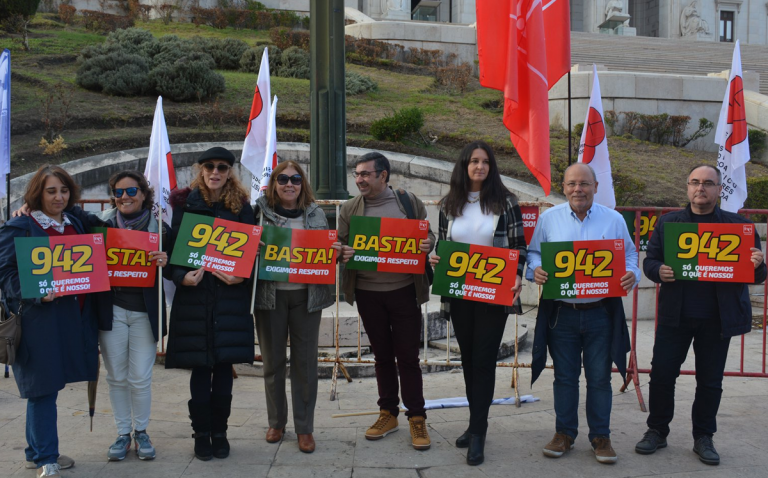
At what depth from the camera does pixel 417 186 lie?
12.8 metres

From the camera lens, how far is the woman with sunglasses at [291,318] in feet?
16.3

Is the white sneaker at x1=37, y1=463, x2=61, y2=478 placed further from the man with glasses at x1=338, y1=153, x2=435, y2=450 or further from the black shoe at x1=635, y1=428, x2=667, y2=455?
the black shoe at x1=635, y1=428, x2=667, y2=455

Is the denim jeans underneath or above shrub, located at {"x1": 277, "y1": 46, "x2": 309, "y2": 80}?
underneath

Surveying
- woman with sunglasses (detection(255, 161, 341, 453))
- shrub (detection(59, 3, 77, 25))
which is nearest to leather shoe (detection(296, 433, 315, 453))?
woman with sunglasses (detection(255, 161, 341, 453))

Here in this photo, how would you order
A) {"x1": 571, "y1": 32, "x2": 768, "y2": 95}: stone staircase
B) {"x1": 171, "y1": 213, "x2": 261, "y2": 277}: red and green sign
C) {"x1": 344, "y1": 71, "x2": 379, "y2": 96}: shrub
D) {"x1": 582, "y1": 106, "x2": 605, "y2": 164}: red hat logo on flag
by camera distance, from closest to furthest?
{"x1": 171, "y1": 213, "x2": 261, "y2": 277}: red and green sign < {"x1": 582, "y1": 106, "x2": 605, "y2": 164}: red hat logo on flag < {"x1": 344, "y1": 71, "x2": 379, "y2": 96}: shrub < {"x1": 571, "y1": 32, "x2": 768, "y2": 95}: stone staircase

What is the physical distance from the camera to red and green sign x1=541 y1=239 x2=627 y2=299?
4781mm

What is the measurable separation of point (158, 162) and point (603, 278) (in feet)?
14.9

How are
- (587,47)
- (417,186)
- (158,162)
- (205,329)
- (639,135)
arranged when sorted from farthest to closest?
(587,47) → (639,135) → (417,186) → (158,162) → (205,329)

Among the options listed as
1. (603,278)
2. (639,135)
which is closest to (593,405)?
(603,278)

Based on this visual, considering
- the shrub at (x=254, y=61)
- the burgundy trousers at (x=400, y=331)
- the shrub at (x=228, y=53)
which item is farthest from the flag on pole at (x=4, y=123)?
the shrub at (x=228, y=53)

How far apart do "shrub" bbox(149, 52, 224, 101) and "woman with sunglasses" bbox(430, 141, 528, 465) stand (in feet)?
39.4

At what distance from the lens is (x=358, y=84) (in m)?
18.8

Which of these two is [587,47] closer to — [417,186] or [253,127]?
[417,186]

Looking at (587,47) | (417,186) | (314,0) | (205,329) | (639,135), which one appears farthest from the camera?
(587,47)
